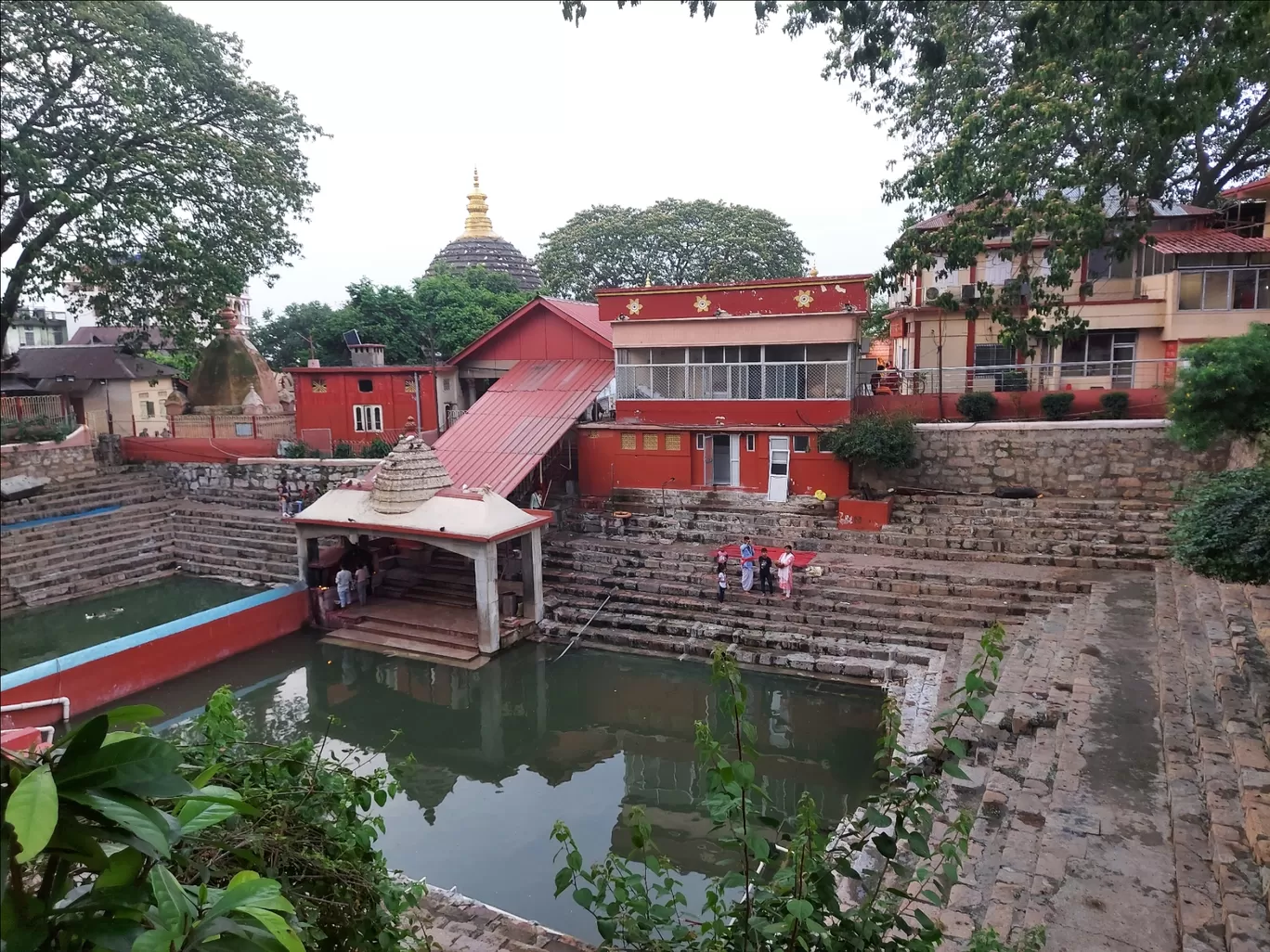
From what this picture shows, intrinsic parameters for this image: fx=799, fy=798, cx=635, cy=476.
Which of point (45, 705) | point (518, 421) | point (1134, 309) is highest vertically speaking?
point (1134, 309)

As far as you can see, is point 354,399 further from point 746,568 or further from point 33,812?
point 33,812

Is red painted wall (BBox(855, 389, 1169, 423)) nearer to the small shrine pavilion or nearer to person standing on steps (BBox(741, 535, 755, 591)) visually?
person standing on steps (BBox(741, 535, 755, 591))

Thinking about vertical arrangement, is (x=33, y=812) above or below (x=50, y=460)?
above

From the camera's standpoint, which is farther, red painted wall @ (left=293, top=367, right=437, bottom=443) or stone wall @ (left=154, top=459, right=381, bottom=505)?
red painted wall @ (left=293, top=367, right=437, bottom=443)

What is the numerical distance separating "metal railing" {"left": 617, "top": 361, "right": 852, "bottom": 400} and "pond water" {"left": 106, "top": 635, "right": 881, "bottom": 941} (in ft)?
21.5

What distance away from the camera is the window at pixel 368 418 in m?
22.3

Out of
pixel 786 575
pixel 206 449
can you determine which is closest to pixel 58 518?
pixel 206 449

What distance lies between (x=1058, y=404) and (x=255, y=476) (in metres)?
19.9

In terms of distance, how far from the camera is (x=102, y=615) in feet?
53.2

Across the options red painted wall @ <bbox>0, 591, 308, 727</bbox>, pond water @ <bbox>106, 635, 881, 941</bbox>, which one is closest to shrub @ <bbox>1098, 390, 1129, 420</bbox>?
pond water @ <bbox>106, 635, 881, 941</bbox>

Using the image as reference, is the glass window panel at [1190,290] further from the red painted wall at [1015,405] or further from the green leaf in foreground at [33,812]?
the green leaf in foreground at [33,812]

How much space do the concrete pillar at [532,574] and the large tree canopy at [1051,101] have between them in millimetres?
7280

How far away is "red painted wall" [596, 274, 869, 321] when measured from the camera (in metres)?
15.9

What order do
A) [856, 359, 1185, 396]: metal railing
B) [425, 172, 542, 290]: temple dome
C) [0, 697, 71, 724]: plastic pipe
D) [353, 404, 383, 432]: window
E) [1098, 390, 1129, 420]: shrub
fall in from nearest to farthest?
[0, 697, 71, 724]: plastic pipe, [1098, 390, 1129, 420]: shrub, [856, 359, 1185, 396]: metal railing, [353, 404, 383, 432]: window, [425, 172, 542, 290]: temple dome
